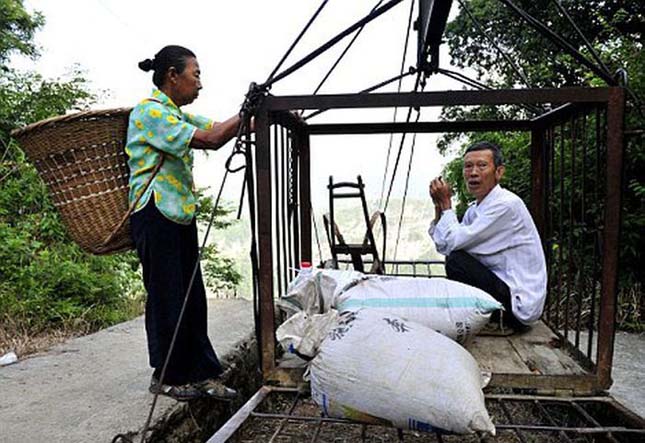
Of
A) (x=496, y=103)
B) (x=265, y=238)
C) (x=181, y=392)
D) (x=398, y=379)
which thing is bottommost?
(x=181, y=392)

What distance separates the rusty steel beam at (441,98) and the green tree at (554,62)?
1.41 metres

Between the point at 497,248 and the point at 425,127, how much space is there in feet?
3.10

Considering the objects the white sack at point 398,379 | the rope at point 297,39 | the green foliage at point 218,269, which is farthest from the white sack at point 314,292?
the green foliage at point 218,269

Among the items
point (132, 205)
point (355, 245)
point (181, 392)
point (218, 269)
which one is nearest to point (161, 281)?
point (132, 205)

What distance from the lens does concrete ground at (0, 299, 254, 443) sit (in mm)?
1971

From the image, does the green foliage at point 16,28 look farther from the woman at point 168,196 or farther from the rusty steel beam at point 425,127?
the woman at point 168,196

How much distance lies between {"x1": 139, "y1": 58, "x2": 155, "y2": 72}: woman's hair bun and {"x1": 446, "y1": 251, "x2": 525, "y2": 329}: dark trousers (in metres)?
1.54

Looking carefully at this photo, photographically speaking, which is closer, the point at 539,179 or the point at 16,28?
the point at 539,179

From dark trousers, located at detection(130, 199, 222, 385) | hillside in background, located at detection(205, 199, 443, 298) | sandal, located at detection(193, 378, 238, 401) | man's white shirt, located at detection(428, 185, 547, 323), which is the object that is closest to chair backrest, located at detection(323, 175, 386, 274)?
hillside in background, located at detection(205, 199, 443, 298)

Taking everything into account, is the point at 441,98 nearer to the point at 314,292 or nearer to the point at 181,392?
the point at 314,292

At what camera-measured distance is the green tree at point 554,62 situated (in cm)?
424

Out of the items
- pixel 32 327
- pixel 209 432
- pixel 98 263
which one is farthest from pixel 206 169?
pixel 209 432

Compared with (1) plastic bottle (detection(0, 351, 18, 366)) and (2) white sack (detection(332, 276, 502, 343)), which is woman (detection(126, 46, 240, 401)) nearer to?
(2) white sack (detection(332, 276, 502, 343))

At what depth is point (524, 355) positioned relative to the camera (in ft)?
7.41
